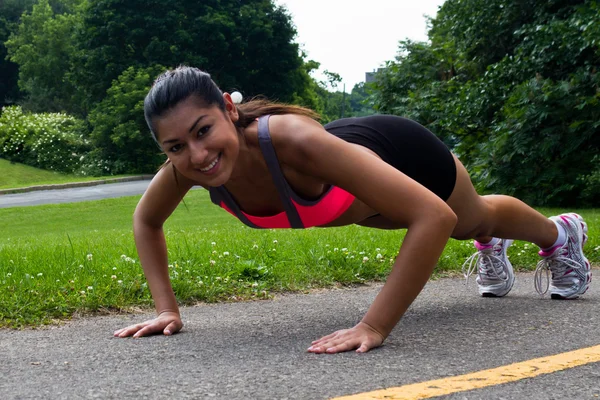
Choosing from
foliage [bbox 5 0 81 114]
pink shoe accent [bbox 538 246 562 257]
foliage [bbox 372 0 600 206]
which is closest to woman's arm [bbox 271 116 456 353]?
pink shoe accent [bbox 538 246 562 257]

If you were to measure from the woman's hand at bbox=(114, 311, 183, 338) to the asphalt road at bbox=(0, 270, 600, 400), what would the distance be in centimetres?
6

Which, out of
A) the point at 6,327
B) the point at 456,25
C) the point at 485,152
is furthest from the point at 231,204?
the point at 456,25

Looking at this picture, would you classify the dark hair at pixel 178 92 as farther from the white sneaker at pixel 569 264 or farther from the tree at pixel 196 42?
the tree at pixel 196 42

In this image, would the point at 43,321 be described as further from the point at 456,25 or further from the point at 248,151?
the point at 456,25

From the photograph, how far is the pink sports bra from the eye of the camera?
2955mm

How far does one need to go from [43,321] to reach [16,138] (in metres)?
29.0

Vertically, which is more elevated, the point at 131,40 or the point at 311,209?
the point at 131,40

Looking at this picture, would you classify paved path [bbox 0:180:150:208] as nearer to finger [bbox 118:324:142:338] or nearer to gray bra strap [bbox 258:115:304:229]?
finger [bbox 118:324:142:338]

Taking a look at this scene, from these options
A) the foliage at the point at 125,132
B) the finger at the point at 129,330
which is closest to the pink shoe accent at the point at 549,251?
the finger at the point at 129,330

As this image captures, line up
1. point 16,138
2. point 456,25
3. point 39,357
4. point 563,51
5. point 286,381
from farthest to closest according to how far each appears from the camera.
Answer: point 16,138
point 456,25
point 563,51
point 39,357
point 286,381

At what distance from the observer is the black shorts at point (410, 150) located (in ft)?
11.5

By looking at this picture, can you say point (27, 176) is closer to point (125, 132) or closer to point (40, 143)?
point (40, 143)

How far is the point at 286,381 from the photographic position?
8.05 feet

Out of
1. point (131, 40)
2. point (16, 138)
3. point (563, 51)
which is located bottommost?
point (16, 138)
